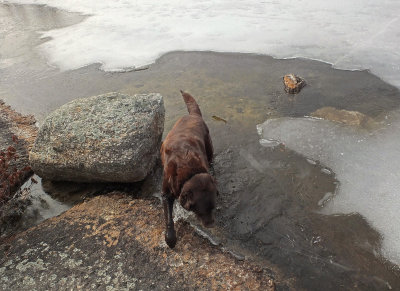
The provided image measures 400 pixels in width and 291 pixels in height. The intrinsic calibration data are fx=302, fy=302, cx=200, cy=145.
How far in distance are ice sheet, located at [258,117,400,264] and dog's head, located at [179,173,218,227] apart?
165cm

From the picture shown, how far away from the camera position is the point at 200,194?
9.03 feet

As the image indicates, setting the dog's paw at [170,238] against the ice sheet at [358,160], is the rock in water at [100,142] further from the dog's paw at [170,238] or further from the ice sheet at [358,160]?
the ice sheet at [358,160]

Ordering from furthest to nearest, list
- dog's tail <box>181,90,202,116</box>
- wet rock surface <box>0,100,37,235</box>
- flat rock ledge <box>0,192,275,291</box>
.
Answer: dog's tail <box>181,90,202,116</box> → wet rock surface <box>0,100,37,235</box> → flat rock ledge <box>0,192,275,291</box>

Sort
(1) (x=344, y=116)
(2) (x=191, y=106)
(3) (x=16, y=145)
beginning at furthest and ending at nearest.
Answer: (1) (x=344, y=116), (3) (x=16, y=145), (2) (x=191, y=106)

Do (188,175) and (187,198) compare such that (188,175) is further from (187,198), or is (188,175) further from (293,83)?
(293,83)

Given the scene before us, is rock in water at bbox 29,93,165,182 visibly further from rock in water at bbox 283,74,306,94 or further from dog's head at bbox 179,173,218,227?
rock in water at bbox 283,74,306,94

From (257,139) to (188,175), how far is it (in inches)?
85.7

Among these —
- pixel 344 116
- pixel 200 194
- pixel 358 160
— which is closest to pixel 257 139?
pixel 358 160

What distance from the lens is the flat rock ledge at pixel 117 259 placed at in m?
2.86

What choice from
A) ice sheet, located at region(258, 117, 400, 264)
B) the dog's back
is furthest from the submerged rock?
the dog's back

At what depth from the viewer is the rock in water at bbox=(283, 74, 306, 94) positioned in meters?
5.80

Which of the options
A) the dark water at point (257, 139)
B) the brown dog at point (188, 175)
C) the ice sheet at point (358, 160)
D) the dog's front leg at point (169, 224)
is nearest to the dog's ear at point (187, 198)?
the brown dog at point (188, 175)

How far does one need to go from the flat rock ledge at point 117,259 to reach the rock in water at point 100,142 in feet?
1.94

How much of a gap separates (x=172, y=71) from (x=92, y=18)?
5689 millimetres
